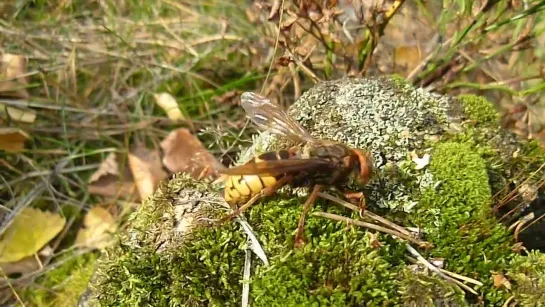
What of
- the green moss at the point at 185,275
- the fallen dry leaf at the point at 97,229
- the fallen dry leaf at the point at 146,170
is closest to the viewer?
the green moss at the point at 185,275

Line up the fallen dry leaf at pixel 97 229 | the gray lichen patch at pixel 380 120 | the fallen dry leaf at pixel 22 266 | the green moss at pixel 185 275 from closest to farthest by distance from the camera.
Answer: the green moss at pixel 185 275 → the gray lichen patch at pixel 380 120 → the fallen dry leaf at pixel 22 266 → the fallen dry leaf at pixel 97 229

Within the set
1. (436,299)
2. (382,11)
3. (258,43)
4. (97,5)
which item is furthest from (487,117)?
(97,5)

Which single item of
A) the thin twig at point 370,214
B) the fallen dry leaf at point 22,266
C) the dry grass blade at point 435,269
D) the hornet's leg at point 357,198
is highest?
the hornet's leg at point 357,198

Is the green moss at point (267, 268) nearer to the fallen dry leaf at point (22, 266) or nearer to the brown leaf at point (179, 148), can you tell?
the fallen dry leaf at point (22, 266)

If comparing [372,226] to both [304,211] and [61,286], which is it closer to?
[304,211]

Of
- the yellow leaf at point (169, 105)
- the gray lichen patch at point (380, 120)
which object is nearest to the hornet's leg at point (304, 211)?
the gray lichen patch at point (380, 120)

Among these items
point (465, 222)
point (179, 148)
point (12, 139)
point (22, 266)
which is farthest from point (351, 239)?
point (12, 139)

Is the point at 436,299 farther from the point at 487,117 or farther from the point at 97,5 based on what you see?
the point at 97,5
